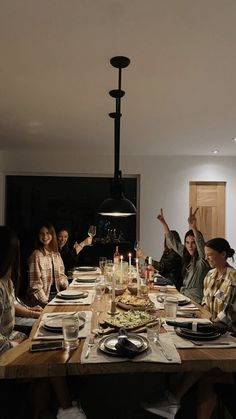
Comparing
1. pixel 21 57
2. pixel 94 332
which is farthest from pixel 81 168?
pixel 94 332

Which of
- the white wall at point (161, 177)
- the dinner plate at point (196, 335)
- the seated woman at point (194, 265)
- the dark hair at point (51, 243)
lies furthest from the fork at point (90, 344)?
the white wall at point (161, 177)

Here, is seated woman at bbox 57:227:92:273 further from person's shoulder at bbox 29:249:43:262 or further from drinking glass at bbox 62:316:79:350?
drinking glass at bbox 62:316:79:350

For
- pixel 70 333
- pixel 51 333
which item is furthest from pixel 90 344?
pixel 51 333

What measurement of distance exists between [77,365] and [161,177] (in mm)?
3969

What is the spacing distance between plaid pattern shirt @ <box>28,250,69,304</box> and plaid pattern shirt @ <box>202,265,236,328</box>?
5.15 feet

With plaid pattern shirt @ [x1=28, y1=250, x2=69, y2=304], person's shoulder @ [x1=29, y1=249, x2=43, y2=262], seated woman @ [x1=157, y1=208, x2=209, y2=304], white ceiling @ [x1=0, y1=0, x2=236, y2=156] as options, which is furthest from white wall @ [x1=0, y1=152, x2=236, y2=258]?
person's shoulder @ [x1=29, y1=249, x2=43, y2=262]

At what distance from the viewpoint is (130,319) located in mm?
1835

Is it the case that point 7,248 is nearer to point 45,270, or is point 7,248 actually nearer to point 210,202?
point 45,270

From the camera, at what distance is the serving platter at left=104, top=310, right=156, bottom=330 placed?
5.73 feet

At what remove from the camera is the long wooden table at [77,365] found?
1.32 metres

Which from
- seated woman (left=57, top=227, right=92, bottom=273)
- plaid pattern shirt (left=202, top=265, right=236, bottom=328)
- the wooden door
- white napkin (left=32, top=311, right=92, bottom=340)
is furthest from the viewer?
the wooden door

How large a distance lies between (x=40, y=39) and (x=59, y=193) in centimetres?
347

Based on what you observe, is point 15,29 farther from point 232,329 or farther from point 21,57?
point 232,329

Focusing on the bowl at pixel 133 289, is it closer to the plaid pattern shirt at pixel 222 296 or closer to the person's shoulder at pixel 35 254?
the plaid pattern shirt at pixel 222 296
